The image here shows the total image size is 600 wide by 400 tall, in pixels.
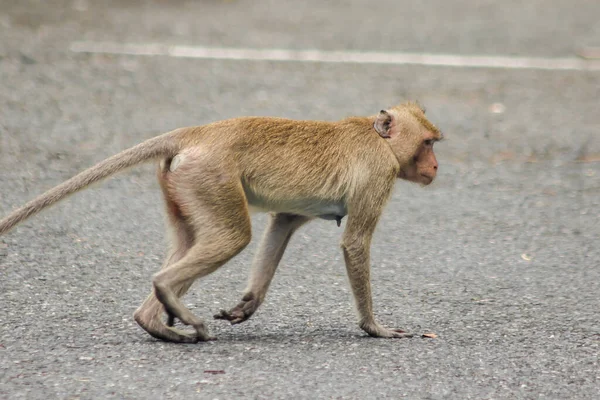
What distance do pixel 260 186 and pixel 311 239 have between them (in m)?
2.07

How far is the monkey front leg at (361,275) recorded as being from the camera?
16.1 feet

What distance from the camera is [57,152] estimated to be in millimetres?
8359

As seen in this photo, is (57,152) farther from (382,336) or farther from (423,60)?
(423,60)

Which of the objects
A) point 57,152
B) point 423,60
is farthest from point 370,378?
point 423,60

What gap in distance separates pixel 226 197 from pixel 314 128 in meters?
0.69

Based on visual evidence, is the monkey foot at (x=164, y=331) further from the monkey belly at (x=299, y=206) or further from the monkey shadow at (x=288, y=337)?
the monkey belly at (x=299, y=206)

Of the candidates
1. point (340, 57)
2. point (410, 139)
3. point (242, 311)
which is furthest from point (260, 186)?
point (340, 57)

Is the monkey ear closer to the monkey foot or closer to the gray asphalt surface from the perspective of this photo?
the gray asphalt surface

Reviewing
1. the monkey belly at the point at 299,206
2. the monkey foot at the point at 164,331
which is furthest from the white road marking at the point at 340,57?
the monkey foot at the point at 164,331

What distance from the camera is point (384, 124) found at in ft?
17.2

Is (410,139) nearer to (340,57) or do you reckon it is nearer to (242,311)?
(242,311)

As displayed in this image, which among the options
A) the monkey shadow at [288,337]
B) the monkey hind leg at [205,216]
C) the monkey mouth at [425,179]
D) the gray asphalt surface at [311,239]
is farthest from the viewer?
the monkey mouth at [425,179]

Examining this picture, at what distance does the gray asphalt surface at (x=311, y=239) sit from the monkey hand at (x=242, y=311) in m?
0.07

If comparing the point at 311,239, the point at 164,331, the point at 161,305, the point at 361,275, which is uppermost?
the point at 361,275
